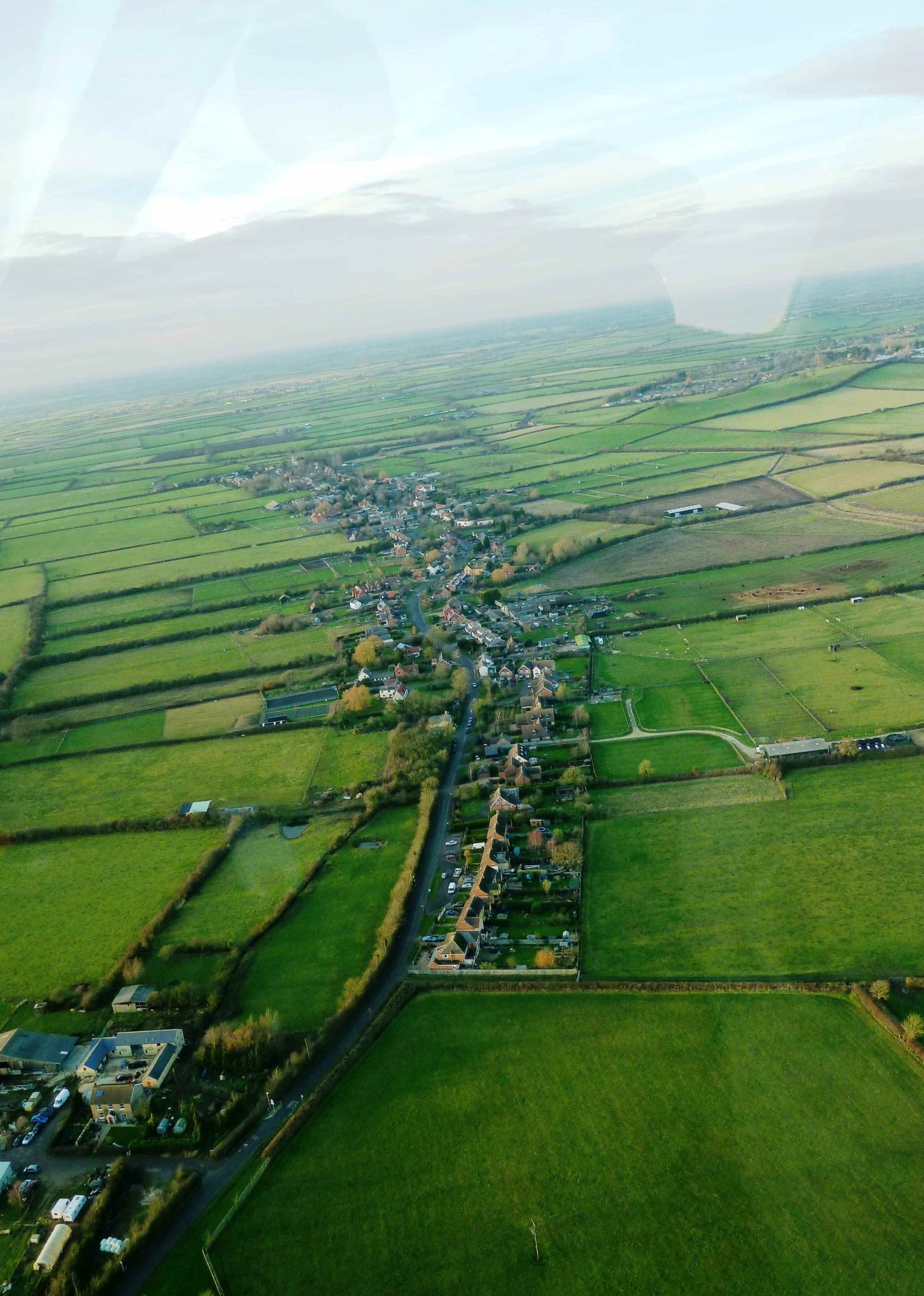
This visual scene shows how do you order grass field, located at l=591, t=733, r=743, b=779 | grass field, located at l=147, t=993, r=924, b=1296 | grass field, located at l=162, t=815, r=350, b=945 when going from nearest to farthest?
grass field, located at l=147, t=993, r=924, b=1296
grass field, located at l=162, t=815, r=350, b=945
grass field, located at l=591, t=733, r=743, b=779

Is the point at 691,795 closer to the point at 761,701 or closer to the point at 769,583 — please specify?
the point at 761,701

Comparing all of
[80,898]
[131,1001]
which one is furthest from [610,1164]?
[80,898]

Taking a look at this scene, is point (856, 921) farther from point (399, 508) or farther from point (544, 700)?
point (399, 508)

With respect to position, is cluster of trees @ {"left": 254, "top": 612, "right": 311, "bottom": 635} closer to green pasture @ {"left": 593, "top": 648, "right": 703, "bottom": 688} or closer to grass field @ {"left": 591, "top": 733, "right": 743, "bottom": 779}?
green pasture @ {"left": 593, "top": 648, "right": 703, "bottom": 688}

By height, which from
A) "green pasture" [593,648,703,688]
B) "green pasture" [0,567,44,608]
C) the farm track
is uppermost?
"green pasture" [0,567,44,608]

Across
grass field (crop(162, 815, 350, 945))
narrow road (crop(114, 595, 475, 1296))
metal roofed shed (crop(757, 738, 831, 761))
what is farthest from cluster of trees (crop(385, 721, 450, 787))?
metal roofed shed (crop(757, 738, 831, 761))

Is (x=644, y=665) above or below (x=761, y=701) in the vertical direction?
above

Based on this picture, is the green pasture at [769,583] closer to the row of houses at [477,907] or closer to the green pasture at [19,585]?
the row of houses at [477,907]
